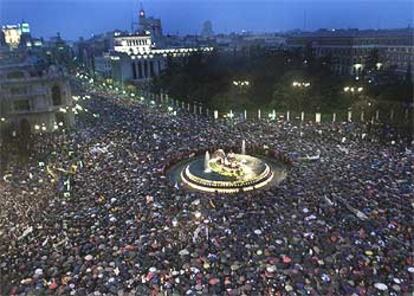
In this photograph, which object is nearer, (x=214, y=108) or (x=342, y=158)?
(x=342, y=158)

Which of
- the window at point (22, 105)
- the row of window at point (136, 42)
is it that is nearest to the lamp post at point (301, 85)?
the window at point (22, 105)

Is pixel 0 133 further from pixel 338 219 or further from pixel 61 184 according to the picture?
pixel 338 219

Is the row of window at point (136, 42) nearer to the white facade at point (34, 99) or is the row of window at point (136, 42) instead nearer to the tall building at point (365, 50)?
the tall building at point (365, 50)

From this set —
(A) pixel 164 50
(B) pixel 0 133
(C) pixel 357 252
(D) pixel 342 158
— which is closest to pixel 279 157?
(D) pixel 342 158

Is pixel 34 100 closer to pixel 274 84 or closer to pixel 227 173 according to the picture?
pixel 227 173

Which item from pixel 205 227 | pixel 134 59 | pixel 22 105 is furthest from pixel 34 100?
pixel 134 59

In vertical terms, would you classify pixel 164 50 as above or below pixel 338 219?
above

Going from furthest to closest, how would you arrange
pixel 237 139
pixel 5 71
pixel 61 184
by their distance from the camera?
1. pixel 5 71
2. pixel 237 139
3. pixel 61 184

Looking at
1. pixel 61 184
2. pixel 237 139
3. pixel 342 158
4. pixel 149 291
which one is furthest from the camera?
pixel 237 139
